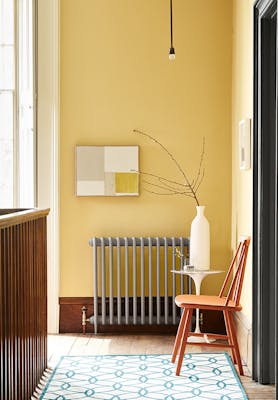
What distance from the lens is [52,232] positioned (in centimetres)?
525

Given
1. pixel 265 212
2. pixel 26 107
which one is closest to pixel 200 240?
pixel 265 212

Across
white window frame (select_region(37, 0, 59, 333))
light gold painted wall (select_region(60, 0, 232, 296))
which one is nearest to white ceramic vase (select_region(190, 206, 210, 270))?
light gold painted wall (select_region(60, 0, 232, 296))

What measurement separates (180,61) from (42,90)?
117 centimetres

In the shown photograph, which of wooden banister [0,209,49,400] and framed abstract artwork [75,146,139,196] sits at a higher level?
framed abstract artwork [75,146,139,196]

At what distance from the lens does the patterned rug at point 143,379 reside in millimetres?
3674

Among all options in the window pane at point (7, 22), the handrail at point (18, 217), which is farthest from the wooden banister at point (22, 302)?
the window pane at point (7, 22)

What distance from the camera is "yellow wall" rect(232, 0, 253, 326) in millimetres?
4391

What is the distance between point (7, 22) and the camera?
4840mm

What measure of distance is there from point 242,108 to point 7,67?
5.97ft

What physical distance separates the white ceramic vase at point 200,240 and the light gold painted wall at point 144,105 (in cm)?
42

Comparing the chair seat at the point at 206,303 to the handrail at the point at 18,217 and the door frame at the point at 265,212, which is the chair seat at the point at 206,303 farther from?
the handrail at the point at 18,217

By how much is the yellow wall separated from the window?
1650 mm

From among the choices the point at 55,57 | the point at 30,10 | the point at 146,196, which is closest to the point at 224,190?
the point at 146,196

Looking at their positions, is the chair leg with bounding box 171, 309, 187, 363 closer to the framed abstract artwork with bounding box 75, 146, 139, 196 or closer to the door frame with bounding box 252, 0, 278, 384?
the door frame with bounding box 252, 0, 278, 384
